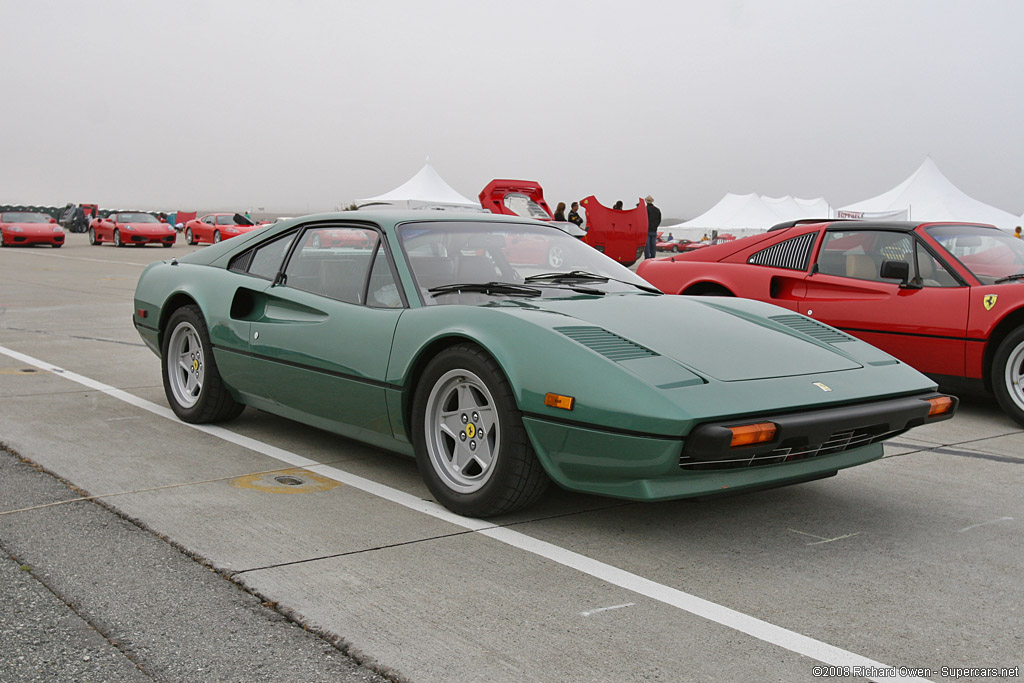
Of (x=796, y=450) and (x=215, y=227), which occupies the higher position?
(x=215, y=227)

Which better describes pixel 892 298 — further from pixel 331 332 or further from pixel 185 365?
pixel 185 365

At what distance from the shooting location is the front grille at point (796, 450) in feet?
10.0

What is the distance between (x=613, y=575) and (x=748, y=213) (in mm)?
42097

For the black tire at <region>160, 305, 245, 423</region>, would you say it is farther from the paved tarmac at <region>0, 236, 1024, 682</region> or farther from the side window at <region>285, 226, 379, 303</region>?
the side window at <region>285, 226, 379, 303</region>

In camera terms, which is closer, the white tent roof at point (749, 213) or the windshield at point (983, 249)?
the windshield at point (983, 249)

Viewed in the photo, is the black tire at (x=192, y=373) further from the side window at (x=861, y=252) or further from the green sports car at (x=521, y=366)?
the side window at (x=861, y=252)

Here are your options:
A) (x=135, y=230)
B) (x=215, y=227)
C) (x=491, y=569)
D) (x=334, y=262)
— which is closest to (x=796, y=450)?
(x=491, y=569)

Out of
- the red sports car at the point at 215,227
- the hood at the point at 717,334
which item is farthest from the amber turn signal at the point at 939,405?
the red sports car at the point at 215,227

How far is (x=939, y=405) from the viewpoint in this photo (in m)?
3.65

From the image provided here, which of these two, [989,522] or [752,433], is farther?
[989,522]

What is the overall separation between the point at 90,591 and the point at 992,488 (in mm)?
3637

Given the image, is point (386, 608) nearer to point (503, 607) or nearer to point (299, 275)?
point (503, 607)

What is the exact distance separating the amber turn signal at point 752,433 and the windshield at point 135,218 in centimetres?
3162

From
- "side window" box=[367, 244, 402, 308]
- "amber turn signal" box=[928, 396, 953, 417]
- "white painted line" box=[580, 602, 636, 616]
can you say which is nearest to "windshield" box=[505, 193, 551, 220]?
"side window" box=[367, 244, 402, 308]
